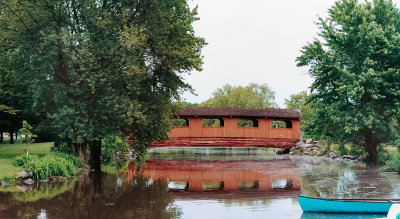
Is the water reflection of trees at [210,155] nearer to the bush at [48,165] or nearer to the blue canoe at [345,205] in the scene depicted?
the bush at [48,165]

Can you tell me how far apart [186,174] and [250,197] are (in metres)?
8.41

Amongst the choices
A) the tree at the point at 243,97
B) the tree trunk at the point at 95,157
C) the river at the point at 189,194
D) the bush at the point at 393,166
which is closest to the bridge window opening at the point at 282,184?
the river at the point at 189,194

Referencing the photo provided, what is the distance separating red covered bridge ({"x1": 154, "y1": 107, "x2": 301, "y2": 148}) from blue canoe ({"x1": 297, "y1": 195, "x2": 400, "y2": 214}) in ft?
83.7

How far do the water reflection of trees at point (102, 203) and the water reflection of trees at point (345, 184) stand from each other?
5.85 m

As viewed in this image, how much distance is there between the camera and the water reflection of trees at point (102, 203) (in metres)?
11.7

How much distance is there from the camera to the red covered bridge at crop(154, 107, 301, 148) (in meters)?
37.4

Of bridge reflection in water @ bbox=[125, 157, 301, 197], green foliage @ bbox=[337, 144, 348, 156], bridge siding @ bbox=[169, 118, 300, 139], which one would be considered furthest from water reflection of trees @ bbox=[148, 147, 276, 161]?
bridge reflection in water @ bbox=[125, 157, 301, 197]

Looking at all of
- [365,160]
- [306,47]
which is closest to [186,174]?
[306,47]

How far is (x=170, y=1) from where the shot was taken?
72.7 ft

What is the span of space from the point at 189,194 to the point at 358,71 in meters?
16.8

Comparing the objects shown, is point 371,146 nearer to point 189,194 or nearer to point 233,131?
point 233,131

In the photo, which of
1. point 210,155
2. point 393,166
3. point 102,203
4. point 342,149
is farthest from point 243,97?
point 102,203

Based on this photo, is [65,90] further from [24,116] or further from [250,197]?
[24,116]

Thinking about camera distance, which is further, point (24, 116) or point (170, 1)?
point (24, 116)
